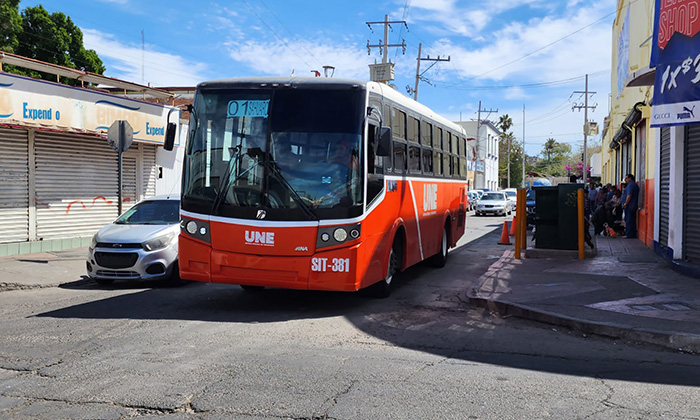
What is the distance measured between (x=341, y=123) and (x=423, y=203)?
3.66 metres

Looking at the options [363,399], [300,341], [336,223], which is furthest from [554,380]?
[336,223]

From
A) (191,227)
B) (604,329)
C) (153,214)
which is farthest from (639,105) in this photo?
(191,227)

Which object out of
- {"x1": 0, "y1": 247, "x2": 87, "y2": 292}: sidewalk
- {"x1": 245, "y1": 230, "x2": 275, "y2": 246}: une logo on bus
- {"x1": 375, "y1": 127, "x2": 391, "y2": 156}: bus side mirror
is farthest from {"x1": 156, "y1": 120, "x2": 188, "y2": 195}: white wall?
{"x1": 375, "y1": 127, "x2": 391, "y2": 156}: bus side mirror

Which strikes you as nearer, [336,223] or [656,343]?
[656,343]

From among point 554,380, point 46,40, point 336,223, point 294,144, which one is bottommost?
point 554,380

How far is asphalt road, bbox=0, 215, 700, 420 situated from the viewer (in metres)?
4.43

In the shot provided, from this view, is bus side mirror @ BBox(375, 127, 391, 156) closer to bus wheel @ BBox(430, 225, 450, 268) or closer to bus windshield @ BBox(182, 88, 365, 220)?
bus windshield @ BBox(182, 88, 365, 220)

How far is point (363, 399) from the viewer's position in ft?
15.1

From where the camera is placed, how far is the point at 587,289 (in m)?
9.37

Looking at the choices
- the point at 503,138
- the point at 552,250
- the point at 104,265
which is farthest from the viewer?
the point at 503,138

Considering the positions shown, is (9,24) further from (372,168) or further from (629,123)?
(372,168)

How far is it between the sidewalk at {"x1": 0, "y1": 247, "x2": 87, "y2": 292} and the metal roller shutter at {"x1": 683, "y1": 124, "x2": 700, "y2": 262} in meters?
11.1

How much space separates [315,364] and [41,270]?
8.23m

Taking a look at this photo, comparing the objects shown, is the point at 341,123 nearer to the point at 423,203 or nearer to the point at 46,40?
the point at 423,203
